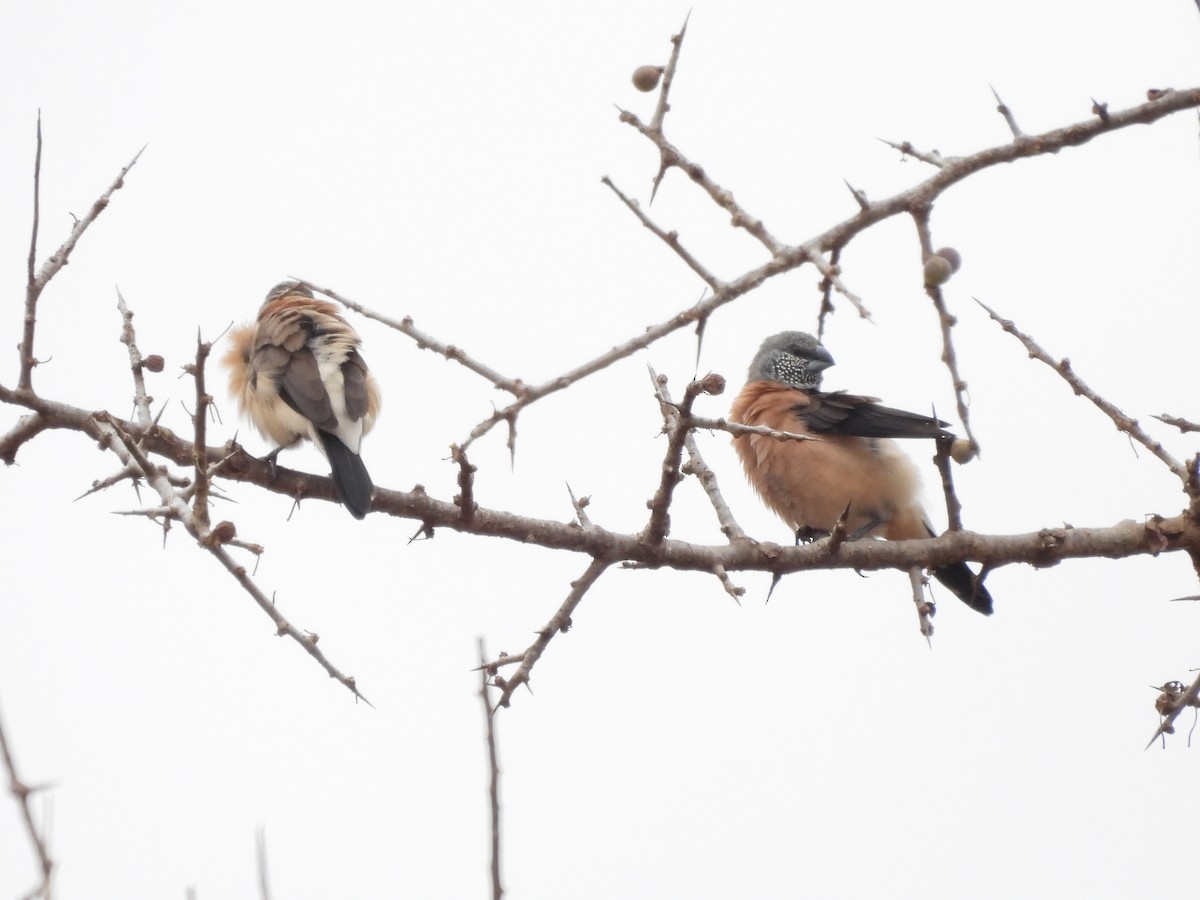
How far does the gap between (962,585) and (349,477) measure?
293cm

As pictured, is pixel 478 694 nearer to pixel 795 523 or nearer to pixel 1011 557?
pixel 1011 557

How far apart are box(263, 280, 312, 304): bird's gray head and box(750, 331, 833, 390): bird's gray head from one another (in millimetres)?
2817

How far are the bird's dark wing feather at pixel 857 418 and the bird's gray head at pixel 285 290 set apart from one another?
2.75 m

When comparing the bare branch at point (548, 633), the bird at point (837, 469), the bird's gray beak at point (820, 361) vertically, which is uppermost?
the bird's gray beak at point (820, 361)

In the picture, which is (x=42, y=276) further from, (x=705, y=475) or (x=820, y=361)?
(x=820, y=361)

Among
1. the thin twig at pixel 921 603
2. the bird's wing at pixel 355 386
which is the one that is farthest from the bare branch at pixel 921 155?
the bird's wing at pixel 355 386

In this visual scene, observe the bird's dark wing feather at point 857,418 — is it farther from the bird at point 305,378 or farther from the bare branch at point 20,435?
the bare branch at point 20,435

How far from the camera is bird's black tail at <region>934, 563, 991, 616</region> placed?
595 centimetres

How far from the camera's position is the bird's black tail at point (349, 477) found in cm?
448

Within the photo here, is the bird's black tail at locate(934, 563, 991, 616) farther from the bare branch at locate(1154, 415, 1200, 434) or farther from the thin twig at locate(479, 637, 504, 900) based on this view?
the thin twig at locate(479, 637, 504, 900)

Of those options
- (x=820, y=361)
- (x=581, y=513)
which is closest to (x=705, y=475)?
(x=581, y=513)

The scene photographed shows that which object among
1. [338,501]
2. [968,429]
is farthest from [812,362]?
[968,429]

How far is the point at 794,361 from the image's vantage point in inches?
323

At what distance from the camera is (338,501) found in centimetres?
478
